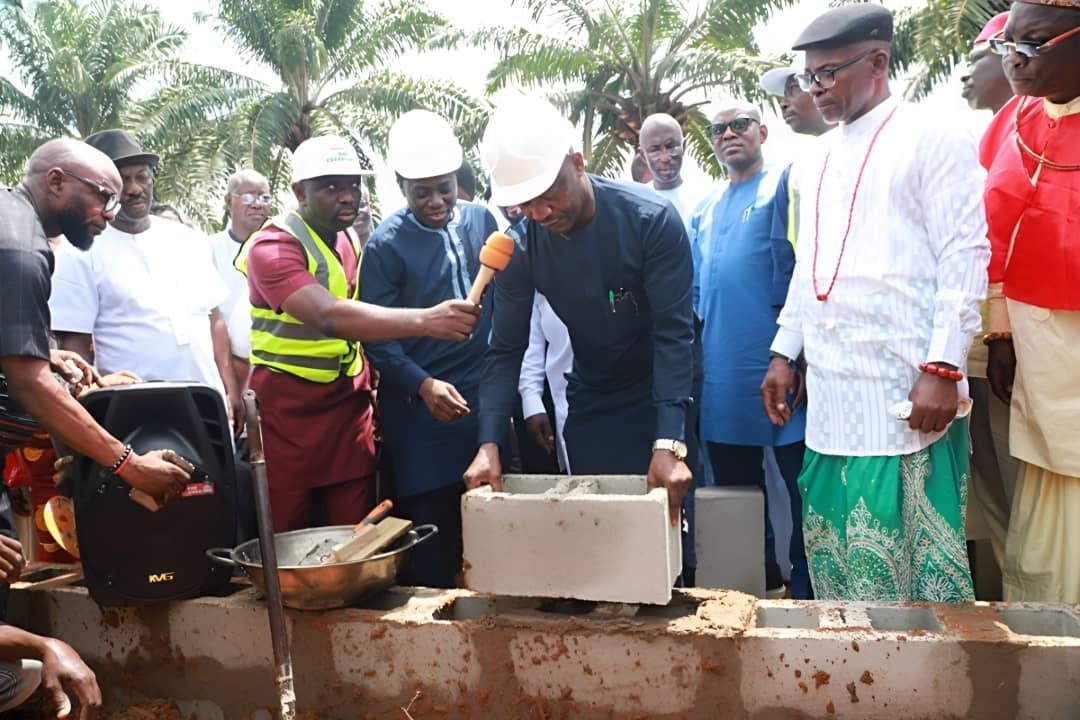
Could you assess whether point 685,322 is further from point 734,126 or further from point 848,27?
point 734,126

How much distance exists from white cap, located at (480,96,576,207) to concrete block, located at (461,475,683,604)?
0.91 meters

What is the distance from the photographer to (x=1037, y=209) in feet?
9.50

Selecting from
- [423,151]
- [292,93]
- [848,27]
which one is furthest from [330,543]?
[292,93]

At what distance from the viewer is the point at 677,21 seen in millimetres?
14562

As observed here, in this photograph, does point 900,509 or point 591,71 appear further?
point 591,71

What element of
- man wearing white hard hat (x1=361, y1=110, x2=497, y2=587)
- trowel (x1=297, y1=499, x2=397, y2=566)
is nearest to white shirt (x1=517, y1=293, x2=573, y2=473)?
man wearing white hard hat (x1=361, y1=110, x2=497, y2=587)

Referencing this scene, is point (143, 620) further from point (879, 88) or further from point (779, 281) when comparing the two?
point (879, 88)

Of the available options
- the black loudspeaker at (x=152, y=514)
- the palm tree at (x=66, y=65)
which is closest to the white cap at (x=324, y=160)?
the black loudspeaker at (x=152, y=514)

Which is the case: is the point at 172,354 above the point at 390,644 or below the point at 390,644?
above

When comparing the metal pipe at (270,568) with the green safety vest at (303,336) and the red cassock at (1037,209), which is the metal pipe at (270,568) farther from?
the red cassock at (1037,209)

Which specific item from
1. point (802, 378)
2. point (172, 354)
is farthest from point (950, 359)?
point (172, 354)

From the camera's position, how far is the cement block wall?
100.0 inches

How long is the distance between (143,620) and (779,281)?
2.70m

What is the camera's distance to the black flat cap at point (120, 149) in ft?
15.3
